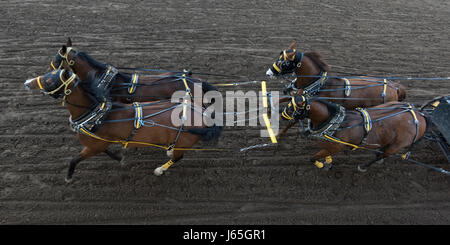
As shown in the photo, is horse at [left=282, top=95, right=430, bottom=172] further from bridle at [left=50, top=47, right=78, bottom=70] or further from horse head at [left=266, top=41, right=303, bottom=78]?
bridle at [left=50, top=47, right=78, bottom=70]

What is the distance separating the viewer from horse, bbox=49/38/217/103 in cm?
372

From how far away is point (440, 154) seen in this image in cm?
487

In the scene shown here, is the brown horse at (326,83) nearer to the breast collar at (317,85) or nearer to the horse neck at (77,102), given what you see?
the breast collar at (317,85)

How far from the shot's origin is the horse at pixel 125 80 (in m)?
3.72

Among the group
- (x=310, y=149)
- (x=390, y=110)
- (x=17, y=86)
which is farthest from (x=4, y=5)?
(x=390, y=110)

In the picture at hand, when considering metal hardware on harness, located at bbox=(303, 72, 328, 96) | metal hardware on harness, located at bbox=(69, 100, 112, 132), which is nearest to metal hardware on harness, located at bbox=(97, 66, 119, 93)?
metal hardware on harness, located at bbox=(69, 100, 112, 132)

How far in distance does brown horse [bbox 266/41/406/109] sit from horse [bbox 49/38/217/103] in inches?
56.8

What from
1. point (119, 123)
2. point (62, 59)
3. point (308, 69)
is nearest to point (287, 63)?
point (308, 69)

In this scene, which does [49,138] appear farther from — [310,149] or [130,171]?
[310,149]

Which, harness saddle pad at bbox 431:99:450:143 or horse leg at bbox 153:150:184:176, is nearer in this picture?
horse leg at bbox 153:150:184:176

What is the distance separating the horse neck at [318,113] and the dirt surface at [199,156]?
115 centimetres

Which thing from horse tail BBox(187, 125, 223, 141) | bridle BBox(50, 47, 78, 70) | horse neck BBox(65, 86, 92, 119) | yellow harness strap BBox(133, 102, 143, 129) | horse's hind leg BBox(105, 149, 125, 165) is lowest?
horse's hind leg BBox(105, 149, 125, 165)

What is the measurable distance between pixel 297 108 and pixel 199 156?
6.53 ft

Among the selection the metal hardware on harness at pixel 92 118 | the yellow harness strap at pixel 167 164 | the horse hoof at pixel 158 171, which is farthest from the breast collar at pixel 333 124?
the metal hardware on harness at pixel 92 118
